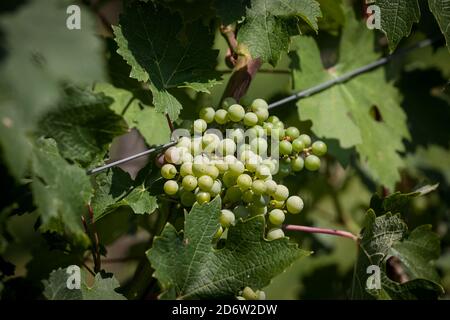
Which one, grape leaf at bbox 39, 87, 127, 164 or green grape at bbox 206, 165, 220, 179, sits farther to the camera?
green grape at bbox 206, 165, 220, 179

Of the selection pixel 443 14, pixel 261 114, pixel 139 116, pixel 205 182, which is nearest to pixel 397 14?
pixel 443 14

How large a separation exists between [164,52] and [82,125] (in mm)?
363

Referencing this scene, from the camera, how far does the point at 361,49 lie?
75.0 inches

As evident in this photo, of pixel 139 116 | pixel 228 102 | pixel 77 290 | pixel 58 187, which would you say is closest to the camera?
pixel 58 187

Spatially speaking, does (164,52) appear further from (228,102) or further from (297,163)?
(297,163)

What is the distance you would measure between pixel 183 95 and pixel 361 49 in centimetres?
61

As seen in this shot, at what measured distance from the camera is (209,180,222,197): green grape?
123 centimetres

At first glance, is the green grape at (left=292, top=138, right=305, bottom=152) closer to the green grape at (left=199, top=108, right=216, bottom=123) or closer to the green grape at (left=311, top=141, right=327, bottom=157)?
the green grape at (left=311, top=141, right=327, bottom=157)

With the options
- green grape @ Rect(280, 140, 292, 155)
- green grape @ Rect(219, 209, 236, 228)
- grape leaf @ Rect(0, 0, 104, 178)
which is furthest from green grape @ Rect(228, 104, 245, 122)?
grape leaf @ Rect(0, 0, 104, 178)

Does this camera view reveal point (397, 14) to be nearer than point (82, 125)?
No

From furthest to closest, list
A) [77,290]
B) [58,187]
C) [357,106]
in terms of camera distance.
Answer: [357,106]
[77,290]
[58,187]

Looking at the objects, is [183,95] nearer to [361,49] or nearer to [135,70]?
[135,70]

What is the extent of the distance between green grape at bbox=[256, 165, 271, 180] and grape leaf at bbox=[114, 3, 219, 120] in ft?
0.75

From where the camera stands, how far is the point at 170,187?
125 centimetres
